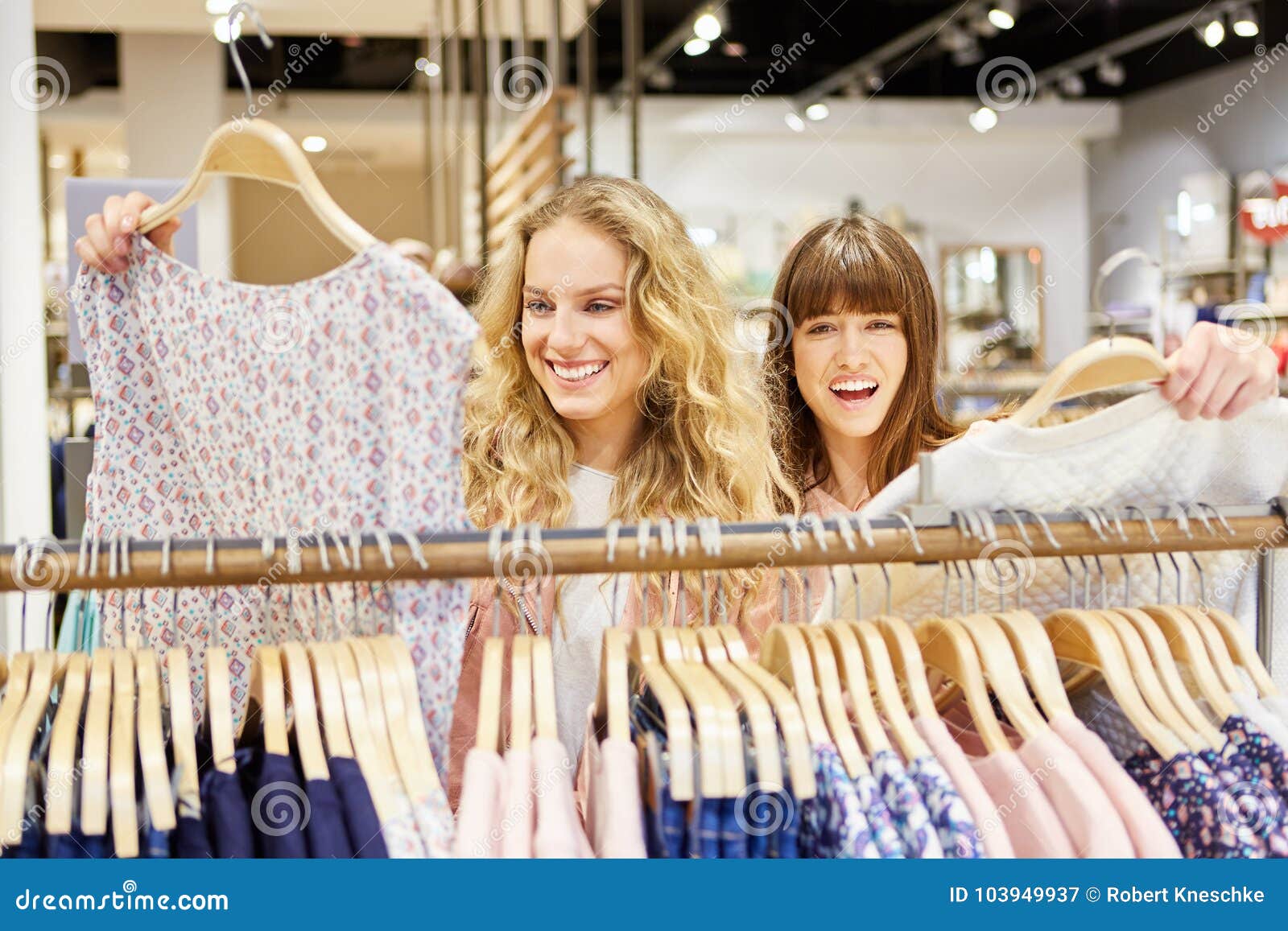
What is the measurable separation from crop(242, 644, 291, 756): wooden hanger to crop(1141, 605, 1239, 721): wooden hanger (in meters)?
0.98

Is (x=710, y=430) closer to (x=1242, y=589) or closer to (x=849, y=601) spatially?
(x=849, y=601)

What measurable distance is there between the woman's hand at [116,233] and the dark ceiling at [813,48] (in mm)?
8496

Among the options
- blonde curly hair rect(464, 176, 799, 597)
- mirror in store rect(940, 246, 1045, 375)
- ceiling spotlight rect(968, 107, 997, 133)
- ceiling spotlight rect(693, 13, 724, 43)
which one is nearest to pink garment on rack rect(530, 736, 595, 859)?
blonde curly hair rect(464, 176, 799, 597)

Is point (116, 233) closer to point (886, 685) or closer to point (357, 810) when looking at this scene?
point (357, 810)

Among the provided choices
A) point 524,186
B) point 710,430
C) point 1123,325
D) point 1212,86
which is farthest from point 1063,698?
point 1212,86

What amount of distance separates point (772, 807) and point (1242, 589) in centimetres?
78

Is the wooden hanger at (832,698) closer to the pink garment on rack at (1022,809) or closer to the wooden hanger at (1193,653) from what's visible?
the pink garment on rack at (1022,809)

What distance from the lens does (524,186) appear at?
4016mm

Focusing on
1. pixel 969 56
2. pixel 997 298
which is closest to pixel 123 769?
pixel 969 56

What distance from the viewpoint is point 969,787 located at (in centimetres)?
114

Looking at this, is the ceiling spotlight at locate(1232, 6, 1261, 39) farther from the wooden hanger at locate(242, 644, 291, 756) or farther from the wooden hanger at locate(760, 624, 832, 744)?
the wooden hanger at locate(242, 644, 291, 756)

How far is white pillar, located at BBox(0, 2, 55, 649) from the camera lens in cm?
232

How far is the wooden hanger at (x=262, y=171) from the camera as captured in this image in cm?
132

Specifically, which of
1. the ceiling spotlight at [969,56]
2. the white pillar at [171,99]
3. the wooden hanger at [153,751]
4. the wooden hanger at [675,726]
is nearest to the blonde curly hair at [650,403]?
the wooden hanger at [675,726]
